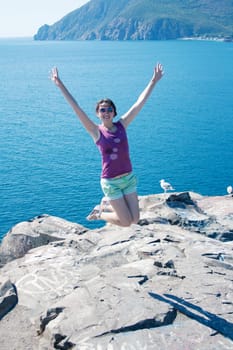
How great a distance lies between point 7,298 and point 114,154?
13.5 feet

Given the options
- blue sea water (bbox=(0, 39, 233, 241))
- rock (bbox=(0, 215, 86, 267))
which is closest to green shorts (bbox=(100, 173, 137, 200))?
rock (bbox=(0, 215, 86, 267))

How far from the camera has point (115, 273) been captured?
10805mm

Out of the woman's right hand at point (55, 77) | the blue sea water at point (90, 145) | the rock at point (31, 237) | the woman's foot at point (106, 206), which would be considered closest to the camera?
the woman's right hand at point (55, 77)

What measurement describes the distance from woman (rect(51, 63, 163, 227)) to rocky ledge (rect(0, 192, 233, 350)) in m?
1.42

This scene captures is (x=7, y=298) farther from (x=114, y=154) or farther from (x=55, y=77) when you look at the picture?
(x=55, y=77)

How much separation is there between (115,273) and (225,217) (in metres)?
14.5

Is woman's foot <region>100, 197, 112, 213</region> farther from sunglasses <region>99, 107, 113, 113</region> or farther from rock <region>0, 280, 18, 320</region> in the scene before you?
rock <region>0, 280, 18, 320</region>

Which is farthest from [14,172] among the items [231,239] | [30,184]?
[231,239]

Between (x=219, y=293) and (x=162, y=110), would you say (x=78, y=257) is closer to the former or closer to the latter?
(x=219, y=293)

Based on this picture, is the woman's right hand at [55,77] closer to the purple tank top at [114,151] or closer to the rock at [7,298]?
the purple tank top at [114,151]

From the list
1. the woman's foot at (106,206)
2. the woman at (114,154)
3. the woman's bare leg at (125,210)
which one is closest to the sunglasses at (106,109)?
the woman at (114,154)

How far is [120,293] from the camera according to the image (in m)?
9.72

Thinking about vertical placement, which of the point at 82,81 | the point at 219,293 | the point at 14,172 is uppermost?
the point at 82,81

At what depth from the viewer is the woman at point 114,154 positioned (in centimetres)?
1096
